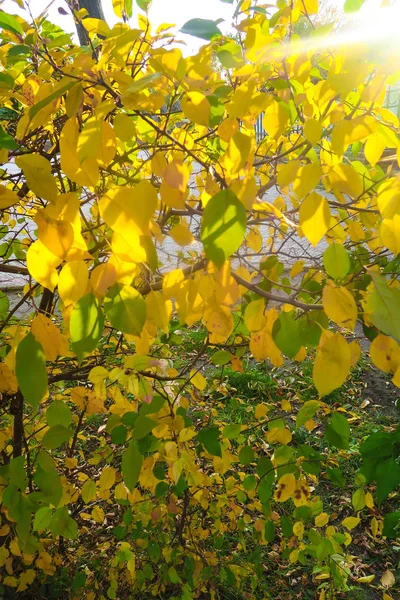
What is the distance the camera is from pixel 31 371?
629 mm

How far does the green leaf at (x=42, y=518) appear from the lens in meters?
1.13

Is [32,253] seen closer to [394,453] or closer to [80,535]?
[394,453]

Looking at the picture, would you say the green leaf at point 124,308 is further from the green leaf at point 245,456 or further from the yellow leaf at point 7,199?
the green leaf at point 245,456

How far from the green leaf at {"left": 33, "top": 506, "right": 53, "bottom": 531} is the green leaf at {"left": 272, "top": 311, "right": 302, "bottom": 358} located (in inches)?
31.0

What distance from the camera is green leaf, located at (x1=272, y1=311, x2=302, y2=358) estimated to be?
28.8 inches

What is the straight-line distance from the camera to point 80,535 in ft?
6.93

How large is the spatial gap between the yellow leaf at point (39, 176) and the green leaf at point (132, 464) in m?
0.60

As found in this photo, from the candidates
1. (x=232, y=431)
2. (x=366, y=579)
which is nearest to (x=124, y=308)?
(x=232, y=431)

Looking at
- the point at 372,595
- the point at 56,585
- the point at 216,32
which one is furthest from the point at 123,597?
the point at 216,32

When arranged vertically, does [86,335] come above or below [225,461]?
A: above

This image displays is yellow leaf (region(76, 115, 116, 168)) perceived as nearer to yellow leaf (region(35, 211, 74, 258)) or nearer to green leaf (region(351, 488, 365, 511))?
yellow leaf (region(35, 211, 74, 258))

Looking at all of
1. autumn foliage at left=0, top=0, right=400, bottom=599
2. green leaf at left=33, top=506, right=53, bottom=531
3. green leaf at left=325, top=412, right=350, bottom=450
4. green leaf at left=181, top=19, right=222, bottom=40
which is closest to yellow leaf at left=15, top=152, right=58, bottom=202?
autumn foliage at left=0, top=0, right=400, bottom=599

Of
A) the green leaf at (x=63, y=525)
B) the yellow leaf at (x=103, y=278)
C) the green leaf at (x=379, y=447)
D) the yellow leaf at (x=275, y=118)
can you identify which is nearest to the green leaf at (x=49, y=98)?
the yellow leaf at (x=103, y=278)

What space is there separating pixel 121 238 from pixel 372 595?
1990mm
